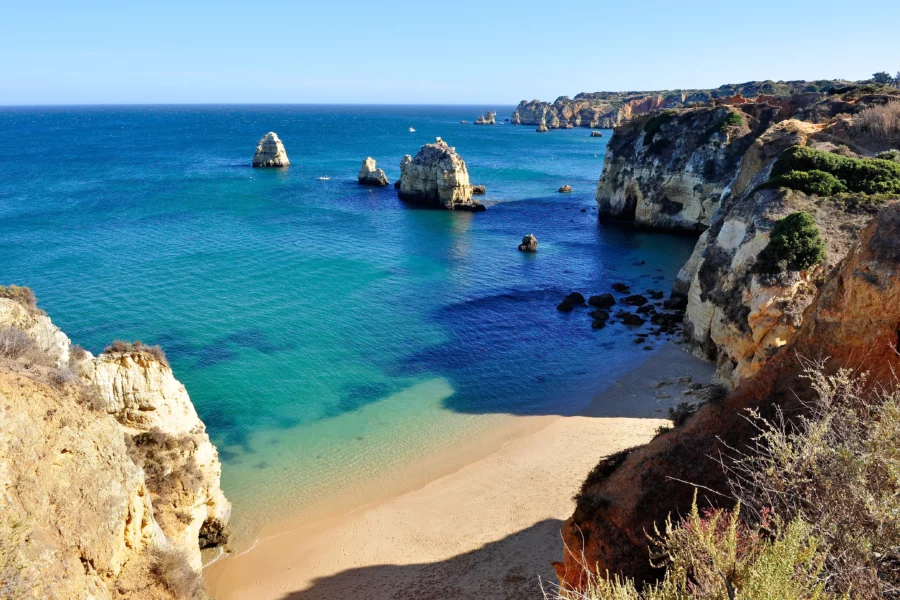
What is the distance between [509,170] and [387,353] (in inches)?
2898

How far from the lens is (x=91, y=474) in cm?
1127

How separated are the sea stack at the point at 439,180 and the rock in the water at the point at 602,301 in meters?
32.1

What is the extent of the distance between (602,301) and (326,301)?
18046mm

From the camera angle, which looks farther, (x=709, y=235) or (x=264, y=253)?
(x=264, y=253)

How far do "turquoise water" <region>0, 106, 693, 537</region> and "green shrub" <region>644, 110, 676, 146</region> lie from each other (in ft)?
33.0

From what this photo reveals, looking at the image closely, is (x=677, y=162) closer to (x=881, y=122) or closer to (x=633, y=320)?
(x=881, y=122)

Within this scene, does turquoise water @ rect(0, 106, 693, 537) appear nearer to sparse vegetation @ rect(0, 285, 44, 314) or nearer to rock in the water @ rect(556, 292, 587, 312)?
rock in the water @ rect(556, 292, 587, 312)

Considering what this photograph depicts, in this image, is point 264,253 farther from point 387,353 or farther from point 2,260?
point 387,353

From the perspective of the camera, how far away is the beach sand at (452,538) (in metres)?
17.0

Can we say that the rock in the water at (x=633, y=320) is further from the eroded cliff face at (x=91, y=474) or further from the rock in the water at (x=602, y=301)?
the eroded cliff face at (x=91, y=474)

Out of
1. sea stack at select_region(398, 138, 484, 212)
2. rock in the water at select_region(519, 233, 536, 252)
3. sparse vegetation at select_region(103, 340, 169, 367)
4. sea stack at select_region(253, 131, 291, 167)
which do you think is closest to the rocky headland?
sparse vegetation at select_region(103, 340, 169, 367)

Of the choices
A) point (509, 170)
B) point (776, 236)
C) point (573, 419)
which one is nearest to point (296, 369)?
point (573, 419)

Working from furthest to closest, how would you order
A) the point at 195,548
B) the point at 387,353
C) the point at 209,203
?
the point at 209,203
the point at 387,353
the point at 195,548

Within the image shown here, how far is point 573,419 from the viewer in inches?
1019
